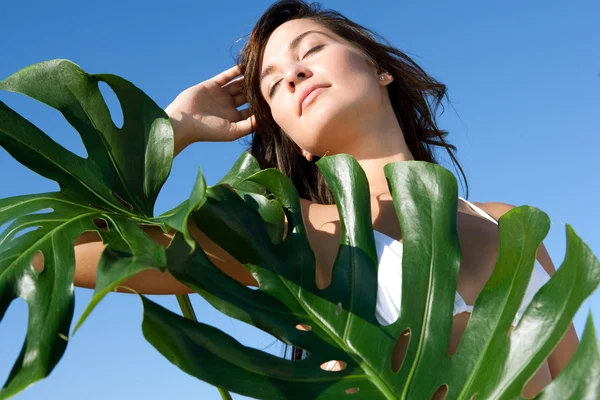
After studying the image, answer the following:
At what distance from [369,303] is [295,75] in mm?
962

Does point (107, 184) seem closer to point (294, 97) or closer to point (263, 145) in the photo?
point (294, 97)

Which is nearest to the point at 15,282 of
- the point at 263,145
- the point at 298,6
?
the point at 263,145

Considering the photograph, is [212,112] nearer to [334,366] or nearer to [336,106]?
[336,106]

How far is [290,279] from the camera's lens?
4.29 ft

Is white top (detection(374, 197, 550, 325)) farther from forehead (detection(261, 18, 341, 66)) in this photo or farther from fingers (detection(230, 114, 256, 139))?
fingers (detection(230, 114, 256, 139))

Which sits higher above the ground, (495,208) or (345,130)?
(345,130)

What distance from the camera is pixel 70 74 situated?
1.51 meters

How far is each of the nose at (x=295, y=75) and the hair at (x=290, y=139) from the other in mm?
418

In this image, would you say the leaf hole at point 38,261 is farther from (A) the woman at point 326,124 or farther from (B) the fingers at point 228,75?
(B) the fingers at point 228,75

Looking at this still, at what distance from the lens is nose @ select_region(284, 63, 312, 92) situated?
6.82 ft

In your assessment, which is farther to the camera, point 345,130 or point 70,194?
point 345,130

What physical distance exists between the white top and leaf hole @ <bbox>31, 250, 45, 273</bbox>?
2.32ft

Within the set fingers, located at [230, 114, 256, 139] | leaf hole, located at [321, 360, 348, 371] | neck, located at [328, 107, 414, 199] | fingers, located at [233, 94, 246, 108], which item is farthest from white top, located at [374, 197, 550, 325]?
fingers, located at [233, 94, 246, 108]

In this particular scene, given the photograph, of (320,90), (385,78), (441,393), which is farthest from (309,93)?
(441,393)
